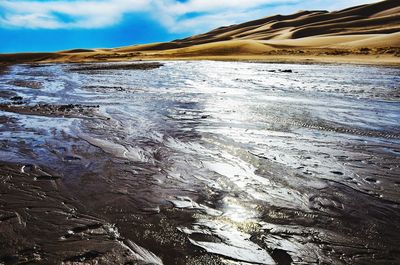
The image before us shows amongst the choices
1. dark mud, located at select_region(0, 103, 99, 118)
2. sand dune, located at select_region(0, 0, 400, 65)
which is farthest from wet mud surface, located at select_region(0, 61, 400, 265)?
sand dune, located at select_region(0, 0, 400, 65)

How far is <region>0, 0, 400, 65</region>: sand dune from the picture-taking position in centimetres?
3947

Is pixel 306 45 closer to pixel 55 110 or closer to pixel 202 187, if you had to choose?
pixel 55 110

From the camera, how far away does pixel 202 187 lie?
4699 millimetres

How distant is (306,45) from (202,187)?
49.8 meters

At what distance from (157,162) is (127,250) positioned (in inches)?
102

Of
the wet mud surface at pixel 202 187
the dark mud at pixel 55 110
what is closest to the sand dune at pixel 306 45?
the wet mud surface at pixel 202 187

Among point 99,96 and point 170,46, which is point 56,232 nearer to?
point 99,96

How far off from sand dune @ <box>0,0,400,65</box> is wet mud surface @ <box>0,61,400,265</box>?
24958 mm

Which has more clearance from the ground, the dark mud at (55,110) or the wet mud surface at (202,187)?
the dark mud at (55,110)

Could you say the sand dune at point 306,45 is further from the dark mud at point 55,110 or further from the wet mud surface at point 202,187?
the dark mud at point 55,110

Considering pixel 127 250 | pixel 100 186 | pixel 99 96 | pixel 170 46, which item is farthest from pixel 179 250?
pixel 170 46

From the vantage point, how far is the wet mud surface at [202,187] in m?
3.30

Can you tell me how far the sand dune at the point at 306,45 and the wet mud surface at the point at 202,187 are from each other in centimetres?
2496

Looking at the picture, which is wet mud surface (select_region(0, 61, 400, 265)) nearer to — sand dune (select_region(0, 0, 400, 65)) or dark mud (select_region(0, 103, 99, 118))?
dark mud (select_region(0, 103, 99, 118))
